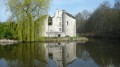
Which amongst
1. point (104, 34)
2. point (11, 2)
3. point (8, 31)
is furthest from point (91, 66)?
point (104, 34)

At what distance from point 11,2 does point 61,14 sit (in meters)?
20.0

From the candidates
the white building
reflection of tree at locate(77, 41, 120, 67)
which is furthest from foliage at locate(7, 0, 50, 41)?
the white building

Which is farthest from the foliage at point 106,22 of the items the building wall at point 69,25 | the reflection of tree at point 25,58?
the reflection of tree at point 25,58

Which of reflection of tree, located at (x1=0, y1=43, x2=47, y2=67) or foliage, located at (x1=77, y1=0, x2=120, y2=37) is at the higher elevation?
foliage, located at (x1=77, y1=0, x2=120, y2=37)

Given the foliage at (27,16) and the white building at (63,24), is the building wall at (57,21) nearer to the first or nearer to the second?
the white building at (63,24)

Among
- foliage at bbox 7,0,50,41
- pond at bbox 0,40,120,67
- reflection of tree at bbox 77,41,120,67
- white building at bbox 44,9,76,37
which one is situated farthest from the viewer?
white building at bbox 44,9,76,37

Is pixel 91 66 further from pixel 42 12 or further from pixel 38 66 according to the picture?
pixel 42 12

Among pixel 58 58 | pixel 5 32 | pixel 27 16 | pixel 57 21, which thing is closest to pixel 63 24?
pixel 57 21

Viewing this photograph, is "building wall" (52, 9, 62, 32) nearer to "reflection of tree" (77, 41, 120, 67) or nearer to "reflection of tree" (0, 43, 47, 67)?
"reflection of tree" (77, 41, 120, 67)

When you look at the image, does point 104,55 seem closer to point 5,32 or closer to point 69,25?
point 5,32

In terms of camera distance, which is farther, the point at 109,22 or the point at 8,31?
the point at 109,22

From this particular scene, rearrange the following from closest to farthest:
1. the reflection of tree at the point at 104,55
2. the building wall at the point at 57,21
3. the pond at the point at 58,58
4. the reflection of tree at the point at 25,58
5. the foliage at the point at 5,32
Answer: the reflection of tree at the point at 25,58 < the pond at the point at 58,58 < the reflection of tree at the point at 104,55 < the foliage at the point at 5,32 < the building wall at the point at 57,21

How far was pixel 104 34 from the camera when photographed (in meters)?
60.1

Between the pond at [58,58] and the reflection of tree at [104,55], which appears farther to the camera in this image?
A: the reflection of tree at [104,55]
